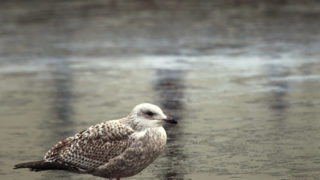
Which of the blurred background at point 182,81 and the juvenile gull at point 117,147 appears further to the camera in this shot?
the blurred background at point 182,81

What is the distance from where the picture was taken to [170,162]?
31.7 feet

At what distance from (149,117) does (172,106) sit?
5412 millimetres

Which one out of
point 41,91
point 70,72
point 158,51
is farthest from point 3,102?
point 158,51

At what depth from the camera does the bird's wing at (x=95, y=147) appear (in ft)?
26.7

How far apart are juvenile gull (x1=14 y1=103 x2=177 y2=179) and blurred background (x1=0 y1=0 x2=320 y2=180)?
0.74 metres

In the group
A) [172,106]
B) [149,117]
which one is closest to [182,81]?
[172,106]

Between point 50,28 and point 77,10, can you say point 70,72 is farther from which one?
point 77,10

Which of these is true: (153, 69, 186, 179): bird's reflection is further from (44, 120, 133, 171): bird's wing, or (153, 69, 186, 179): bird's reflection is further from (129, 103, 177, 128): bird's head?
(129, 103, 177, 128): bird's head

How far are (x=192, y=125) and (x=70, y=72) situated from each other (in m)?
5.86

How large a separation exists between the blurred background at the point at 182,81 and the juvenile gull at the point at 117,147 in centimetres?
A: 74

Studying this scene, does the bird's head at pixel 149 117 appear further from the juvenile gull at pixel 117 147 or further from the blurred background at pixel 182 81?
the blurred background at pixel 182 81

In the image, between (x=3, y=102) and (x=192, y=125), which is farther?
(x=3, y=102)

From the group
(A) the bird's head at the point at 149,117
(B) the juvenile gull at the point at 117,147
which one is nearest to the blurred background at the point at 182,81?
(B) the juvenile gull at the point at 117,147

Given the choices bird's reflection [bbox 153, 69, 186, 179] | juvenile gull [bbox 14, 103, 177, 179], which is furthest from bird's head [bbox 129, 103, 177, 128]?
bird's reflection [bbox 153, 69, 186, 179]
